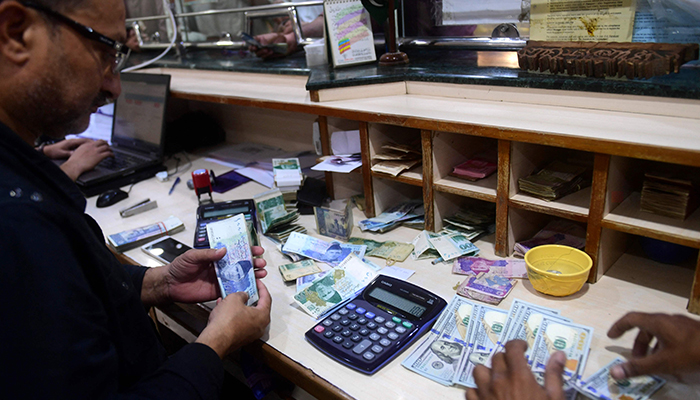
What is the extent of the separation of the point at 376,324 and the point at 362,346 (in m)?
0.07

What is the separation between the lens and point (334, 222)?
4.84ft

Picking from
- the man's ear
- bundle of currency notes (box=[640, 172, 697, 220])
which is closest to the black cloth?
the man's ear

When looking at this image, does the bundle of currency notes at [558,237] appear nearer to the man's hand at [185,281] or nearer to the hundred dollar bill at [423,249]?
the hundred dollar bill at [423,249]

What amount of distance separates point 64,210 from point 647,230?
1.14 m

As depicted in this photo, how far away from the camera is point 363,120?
4.66ft

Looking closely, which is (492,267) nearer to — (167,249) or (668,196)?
(668,196)

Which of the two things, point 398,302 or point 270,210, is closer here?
point 398,302

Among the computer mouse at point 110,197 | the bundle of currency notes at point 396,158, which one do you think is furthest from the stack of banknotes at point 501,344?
the computer mouse at point 110,197

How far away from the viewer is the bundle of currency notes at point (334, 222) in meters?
1.46

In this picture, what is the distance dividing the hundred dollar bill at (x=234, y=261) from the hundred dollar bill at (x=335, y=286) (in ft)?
0.43

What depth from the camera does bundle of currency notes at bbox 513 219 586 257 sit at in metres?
1.27

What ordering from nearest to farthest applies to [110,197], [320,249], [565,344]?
[565,344] → [320,249] → [110,197]

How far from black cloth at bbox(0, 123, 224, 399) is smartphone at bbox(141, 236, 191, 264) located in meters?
0.53

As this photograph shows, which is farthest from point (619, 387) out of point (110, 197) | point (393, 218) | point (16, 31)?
point (110, 197)
